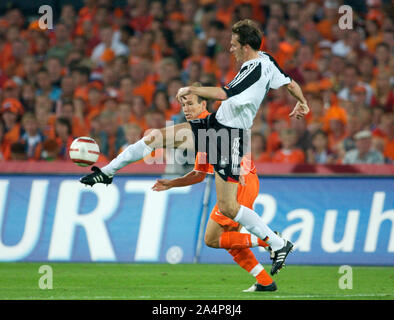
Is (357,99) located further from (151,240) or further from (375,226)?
(151,240)

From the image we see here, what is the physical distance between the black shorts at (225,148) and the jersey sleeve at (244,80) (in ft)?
1.45

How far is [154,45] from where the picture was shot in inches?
624

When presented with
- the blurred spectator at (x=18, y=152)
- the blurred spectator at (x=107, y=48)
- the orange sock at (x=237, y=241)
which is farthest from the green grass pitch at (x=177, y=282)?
the blurred spectator at (x=107, y=48)

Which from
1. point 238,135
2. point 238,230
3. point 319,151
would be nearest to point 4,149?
point 319,151

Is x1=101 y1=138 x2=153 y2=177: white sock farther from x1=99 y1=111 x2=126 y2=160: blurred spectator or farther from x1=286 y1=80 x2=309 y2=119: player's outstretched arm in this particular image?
x1=99 y1=111 x2=126 y2=160: blurred spectator

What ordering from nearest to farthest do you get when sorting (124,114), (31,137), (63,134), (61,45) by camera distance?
(63,134) → (31,137) → (124,114) → (61,45)

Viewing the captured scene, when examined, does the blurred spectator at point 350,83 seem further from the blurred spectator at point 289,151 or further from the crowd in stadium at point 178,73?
the blurred spectator at point 289,151

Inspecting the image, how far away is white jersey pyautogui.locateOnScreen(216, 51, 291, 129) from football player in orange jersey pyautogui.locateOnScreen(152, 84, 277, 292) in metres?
0.60

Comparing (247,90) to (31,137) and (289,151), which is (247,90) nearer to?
(289,151)

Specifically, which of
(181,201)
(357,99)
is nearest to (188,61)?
(357,99)

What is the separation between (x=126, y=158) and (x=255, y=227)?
1.40 meters

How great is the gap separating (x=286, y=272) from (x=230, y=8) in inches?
297

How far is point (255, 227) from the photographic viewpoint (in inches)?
303

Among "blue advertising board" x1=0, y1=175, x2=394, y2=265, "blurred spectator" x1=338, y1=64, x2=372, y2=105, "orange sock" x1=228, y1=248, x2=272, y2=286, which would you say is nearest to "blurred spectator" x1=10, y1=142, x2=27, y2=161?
"blue advertising board" x1=0, y1=175, x2=394, y2=265
